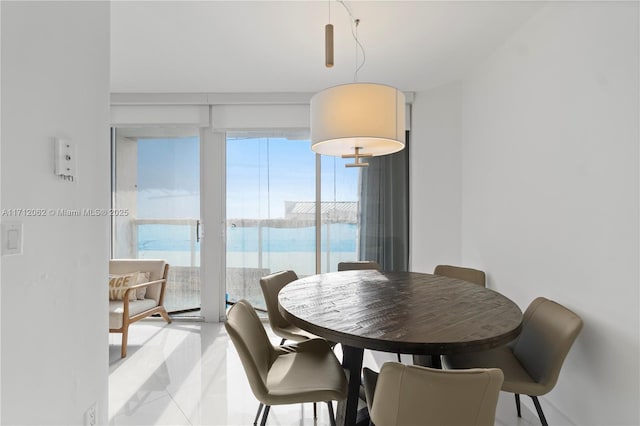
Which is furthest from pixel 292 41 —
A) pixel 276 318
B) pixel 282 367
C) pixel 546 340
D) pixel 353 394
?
pixel 546 340

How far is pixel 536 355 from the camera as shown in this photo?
1629 mm

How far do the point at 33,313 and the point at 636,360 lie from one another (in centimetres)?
248

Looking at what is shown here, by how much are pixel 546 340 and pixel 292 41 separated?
253 cm

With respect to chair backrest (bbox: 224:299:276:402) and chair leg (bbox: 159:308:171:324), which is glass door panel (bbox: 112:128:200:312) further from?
chair backrest (bbox: 224:299:276:402)

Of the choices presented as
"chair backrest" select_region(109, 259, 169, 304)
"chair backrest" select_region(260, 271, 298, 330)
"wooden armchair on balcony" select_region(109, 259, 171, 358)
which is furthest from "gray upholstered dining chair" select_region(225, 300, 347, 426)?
"chair backrest" select_region(109, 259, 169, 304)

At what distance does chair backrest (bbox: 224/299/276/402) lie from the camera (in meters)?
1.30

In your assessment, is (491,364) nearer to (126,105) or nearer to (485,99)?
(485,99)

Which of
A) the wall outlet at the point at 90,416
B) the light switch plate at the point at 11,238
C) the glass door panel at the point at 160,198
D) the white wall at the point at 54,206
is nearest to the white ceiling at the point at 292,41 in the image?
the glass door panel at the point at 160,198

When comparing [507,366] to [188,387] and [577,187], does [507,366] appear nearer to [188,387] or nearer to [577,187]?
[577,187]

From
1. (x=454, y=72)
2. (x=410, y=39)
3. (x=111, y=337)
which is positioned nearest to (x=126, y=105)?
(x=111, y=337)

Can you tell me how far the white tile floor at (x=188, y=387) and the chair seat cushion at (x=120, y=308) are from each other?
0.31m

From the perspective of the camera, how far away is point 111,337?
10.4 ft

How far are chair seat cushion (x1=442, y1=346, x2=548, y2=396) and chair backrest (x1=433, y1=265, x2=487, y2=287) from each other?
2.48ft

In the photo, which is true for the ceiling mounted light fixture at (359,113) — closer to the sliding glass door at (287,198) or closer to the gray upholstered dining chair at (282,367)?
the gray upholstered dining chair at (282,367)
